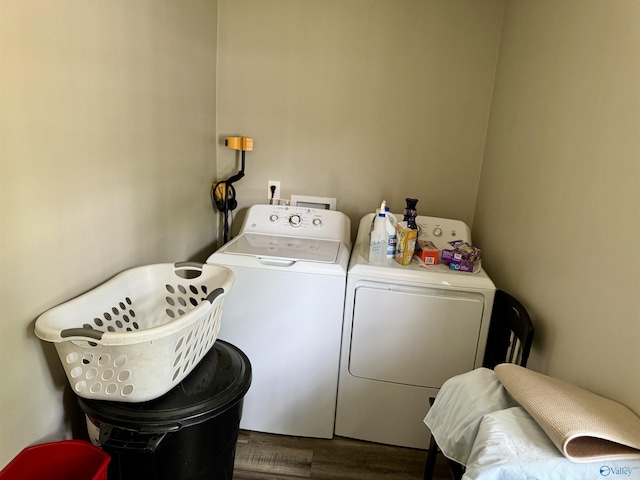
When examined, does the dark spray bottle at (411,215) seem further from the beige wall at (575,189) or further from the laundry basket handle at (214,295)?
the laundry basket handle at (214,295)

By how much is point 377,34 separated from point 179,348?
1812 mm

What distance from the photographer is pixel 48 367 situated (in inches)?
49.5

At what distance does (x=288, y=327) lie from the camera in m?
1.83

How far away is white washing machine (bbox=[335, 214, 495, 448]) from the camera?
1769mm

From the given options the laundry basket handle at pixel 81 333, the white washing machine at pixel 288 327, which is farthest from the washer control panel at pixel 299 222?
the laundry basket handle at pixel 81 333

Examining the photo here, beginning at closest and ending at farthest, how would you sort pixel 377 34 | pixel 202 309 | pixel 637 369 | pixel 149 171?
pixel 637 369, pixel 202 309, pixel 149 171, pixel 377 34

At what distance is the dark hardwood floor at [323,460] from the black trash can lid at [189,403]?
588 mm

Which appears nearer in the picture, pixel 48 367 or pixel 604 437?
pixel 604 437

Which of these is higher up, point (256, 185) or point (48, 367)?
point (256, 185)

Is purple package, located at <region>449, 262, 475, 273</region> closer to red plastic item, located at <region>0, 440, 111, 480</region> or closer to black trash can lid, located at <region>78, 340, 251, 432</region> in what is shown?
black trash can lid, located at <region>78, 340, 251, 432</region>

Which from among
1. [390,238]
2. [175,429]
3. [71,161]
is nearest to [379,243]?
[390,238]

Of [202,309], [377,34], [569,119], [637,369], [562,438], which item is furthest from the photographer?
[377,34]

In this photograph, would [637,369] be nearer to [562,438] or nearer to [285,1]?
[562,438]

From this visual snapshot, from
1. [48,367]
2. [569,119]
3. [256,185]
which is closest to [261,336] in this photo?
[48,367]
